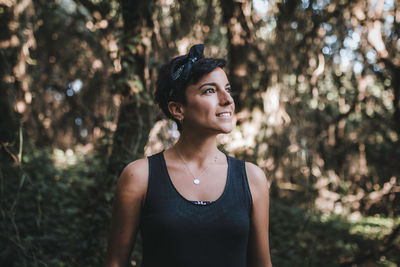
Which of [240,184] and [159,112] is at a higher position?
[159,112]

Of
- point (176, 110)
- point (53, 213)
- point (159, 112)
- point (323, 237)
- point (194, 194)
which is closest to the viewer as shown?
point (194, 194)

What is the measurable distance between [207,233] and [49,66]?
6498 millimetres

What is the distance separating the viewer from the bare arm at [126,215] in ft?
5.42

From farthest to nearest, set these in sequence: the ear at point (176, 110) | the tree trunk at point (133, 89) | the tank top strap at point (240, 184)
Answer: the tree trunk at point (133, 89) → the ear at point (176, 110) → the tank top strap at point (240, 184)

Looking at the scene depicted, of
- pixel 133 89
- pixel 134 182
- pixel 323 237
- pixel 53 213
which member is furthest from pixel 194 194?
pixel 323 237

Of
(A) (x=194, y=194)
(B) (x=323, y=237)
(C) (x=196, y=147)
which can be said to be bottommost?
(B) (x=323, y=237)

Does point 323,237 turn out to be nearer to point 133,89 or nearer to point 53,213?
point 53,213

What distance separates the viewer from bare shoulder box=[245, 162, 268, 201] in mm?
1749

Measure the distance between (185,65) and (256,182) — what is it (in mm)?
690

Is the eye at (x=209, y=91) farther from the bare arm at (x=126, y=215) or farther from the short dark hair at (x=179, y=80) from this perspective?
the bare arm at (x=126, y=215)

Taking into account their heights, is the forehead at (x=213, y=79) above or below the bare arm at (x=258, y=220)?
above

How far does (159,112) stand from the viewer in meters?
3.30

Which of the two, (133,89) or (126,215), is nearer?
(126,215)

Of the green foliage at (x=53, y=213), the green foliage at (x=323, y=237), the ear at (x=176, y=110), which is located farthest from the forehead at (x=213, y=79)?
the green foliage at (x=323, y=237)
